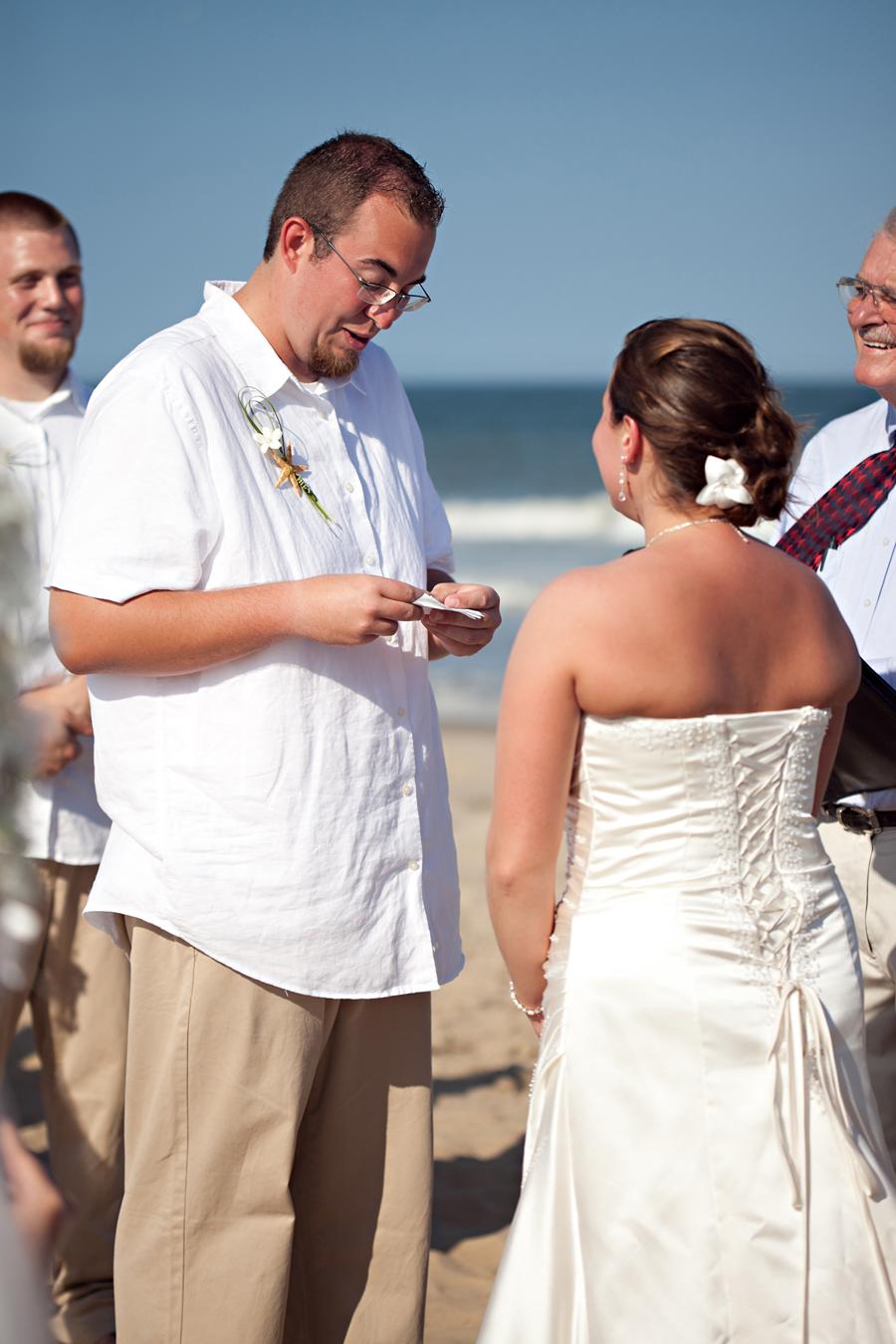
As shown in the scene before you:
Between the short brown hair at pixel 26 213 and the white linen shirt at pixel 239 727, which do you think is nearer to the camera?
the white linen shirt at pixel 239 727

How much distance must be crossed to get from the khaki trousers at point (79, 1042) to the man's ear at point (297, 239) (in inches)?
72.6

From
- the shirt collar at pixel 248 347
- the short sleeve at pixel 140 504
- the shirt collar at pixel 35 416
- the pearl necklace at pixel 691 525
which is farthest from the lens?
the shirt collar at pixel 35 416

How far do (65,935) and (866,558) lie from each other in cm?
246

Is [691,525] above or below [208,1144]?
above

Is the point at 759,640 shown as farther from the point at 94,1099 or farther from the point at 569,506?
the point at 569,506

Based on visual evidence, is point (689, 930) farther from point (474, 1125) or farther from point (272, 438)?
point (474, 1125)

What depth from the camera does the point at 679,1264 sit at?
2.39 m

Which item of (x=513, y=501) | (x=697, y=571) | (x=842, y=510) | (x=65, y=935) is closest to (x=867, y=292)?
(x=842, y=510)

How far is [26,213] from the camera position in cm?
418

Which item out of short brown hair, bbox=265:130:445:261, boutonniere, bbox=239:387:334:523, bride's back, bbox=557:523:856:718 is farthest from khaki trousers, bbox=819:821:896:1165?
short brown hair, bbox=265:130:445:261

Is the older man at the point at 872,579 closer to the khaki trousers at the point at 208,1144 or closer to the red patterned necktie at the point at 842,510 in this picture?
the red patterned necktie at the point at 842,510

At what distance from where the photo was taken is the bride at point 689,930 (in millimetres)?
2379

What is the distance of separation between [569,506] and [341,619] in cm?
3100

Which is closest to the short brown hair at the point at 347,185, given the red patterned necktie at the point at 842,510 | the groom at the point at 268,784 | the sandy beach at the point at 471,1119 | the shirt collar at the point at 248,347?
the groom at the point at 268,784
